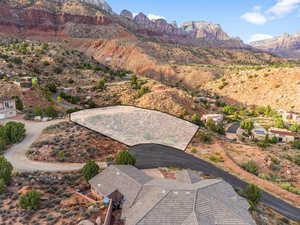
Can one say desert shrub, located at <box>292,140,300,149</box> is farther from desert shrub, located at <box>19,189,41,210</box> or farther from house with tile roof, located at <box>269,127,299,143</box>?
desert shrub, located at <box>19,189,41,210</box>

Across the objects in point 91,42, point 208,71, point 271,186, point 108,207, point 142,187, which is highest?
point 91,42

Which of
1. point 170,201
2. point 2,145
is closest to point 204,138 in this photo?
point 170,201

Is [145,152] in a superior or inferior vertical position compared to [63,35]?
inferior

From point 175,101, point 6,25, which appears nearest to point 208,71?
point 175,101

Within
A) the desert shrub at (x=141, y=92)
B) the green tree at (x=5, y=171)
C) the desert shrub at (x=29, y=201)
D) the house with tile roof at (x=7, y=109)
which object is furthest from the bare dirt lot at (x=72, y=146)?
the desert shrub at (x=141, y=92)

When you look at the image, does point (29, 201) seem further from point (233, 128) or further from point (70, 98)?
point (233, 128)

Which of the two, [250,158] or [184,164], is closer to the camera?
[184,164]

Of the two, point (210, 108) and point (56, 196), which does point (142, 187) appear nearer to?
point (56, 196)
